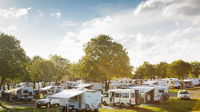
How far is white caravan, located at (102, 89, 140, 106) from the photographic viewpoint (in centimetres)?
3444

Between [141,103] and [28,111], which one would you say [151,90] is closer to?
[141,103]

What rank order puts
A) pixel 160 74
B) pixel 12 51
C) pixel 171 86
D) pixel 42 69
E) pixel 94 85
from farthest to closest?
pixel 160 74 → pixel 42 69 → pixel 171 86 → pixel 94 85 → pixel 12 51

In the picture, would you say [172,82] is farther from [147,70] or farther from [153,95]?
[147,70]

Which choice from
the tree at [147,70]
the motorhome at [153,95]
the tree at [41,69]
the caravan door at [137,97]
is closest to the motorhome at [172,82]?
the motorhome at [153,95]

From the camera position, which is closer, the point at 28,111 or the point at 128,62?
the point at 28,111

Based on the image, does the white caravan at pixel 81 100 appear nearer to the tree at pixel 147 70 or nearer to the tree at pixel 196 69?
the tree at pixel 147 70

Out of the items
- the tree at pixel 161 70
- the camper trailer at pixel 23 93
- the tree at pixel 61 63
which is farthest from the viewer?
the tree at pixel 161 70

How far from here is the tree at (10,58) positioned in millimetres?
47112

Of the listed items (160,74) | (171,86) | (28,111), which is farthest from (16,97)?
(160,74)

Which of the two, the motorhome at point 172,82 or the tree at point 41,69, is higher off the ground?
the tree at point 41,69

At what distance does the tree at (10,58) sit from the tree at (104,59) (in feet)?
41.6

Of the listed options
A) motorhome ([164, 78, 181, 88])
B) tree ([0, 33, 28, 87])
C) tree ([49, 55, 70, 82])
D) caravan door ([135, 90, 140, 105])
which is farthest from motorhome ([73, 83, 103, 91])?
tree ([49, 55, 70, 82])

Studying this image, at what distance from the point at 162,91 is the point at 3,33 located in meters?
31.6

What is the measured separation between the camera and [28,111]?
31.5 m
